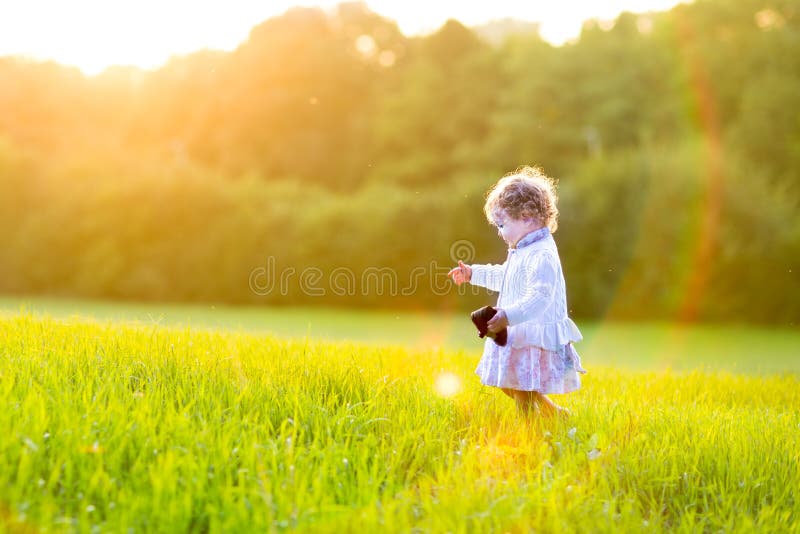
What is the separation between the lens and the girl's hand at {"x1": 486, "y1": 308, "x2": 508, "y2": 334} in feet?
15.1

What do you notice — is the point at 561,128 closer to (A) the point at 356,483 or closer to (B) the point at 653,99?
(B) the point at 653,99

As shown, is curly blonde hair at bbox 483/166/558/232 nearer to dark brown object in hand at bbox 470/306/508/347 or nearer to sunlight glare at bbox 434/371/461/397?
dark brown object in hand at bbox 470/306/508/347

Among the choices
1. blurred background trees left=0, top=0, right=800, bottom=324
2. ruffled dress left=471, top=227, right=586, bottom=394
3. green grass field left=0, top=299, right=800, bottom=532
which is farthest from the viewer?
blurred background trees left=0, top=0, right=800, bottom=324

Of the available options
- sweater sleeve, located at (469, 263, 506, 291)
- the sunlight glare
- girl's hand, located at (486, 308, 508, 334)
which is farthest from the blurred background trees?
girl's hand, located at (486, 308, 508, 334)

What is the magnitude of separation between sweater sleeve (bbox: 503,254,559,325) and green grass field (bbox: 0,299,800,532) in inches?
27.5

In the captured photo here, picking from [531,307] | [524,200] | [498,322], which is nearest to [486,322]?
[498,322]

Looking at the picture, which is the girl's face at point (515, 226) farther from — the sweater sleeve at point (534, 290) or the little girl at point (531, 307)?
the sweater sleeve at point (534, 290)

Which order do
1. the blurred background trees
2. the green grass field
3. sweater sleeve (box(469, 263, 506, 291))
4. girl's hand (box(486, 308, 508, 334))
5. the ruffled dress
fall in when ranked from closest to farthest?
the green grass field
girl's hand (box(486, 308, 508, 334))
the ruffled dress
sweater sleeve (box(469, 263, 506, 291))
the blurred background trees

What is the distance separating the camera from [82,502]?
11.2ft

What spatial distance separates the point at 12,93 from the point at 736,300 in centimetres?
3804

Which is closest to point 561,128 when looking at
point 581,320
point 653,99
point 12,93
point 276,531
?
point 653,99

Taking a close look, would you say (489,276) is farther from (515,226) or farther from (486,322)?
(486,322)

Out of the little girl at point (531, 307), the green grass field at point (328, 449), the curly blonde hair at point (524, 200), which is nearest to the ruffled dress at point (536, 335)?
the little girl at point (531, 307)

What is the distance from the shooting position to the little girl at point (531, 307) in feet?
16.0
